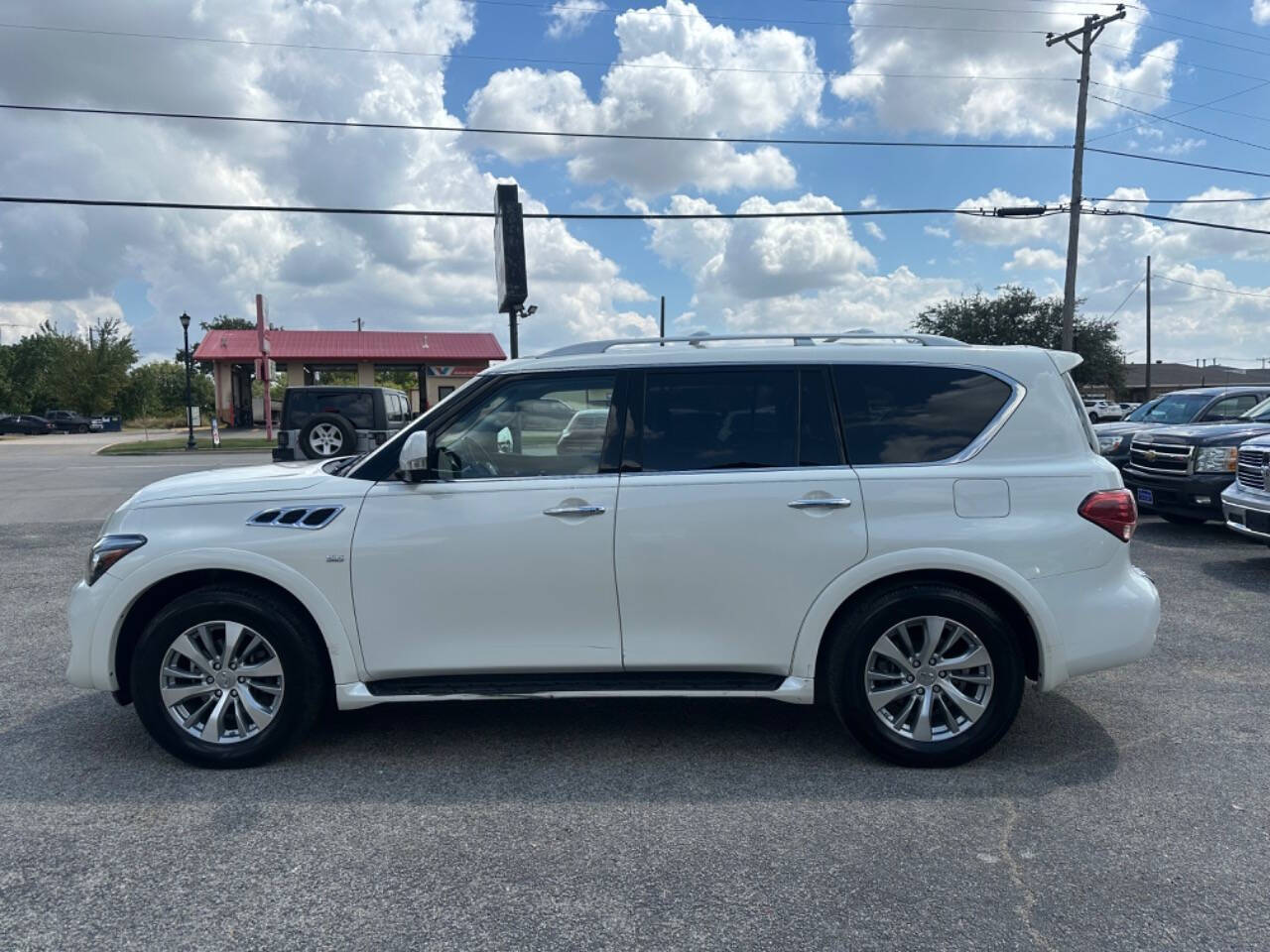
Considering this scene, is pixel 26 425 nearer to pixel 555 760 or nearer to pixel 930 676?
pixel 555 760

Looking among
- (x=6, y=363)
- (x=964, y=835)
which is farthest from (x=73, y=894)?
(x=6, y=363)

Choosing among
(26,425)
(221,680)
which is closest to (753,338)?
(221,680)

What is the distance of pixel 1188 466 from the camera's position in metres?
10.4

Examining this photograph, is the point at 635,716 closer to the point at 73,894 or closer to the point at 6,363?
the point at 73,894

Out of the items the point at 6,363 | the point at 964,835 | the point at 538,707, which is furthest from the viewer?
the point at 6,363

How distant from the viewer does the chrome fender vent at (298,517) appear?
4195mm

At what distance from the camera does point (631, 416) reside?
436 cm

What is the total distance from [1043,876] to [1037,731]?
1.47 m

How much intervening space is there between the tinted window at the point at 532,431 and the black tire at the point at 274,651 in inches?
38.1

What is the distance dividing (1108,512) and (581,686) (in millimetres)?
2439

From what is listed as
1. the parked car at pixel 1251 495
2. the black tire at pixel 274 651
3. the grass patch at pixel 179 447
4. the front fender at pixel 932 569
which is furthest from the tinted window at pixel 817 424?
the grass patch at pixel 179 447

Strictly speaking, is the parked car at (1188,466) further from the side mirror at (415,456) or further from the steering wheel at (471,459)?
the side mirror at (415,456)

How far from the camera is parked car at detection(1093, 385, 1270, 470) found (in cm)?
1214

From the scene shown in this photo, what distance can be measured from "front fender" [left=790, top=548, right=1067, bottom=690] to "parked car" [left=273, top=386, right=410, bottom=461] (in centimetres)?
1083
